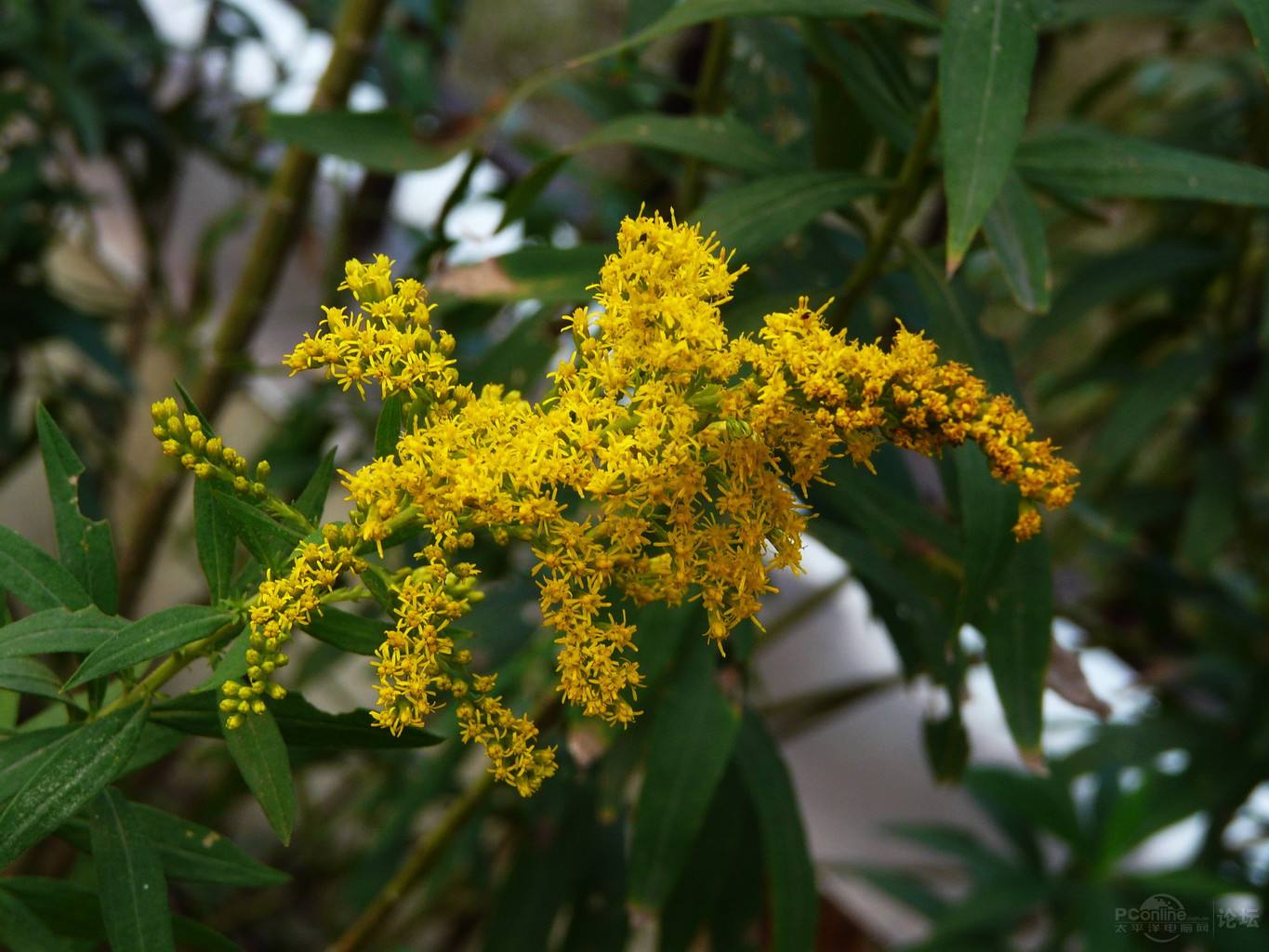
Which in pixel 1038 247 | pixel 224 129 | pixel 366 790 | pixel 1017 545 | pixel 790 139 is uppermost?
pixel 224 129

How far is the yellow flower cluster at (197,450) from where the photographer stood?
631 mm

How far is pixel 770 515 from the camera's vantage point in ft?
2.15

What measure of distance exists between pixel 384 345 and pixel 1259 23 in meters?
0.66

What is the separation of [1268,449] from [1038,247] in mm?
905

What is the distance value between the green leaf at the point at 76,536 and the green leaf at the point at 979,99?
0.60 m

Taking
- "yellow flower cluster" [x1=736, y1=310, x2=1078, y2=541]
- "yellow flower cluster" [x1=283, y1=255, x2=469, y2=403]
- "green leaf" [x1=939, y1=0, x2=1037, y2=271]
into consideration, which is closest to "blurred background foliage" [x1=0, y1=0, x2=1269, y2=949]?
"green leaf" [x1=939, y1=0, x2=1037, y2=271]

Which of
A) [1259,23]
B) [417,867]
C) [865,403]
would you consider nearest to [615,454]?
[865,403]

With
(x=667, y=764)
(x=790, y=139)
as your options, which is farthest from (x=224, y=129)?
(x=667, y=764)

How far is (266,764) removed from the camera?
0.64m

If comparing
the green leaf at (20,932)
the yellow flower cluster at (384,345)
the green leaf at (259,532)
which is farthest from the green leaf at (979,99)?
the green leaf at (20,932)

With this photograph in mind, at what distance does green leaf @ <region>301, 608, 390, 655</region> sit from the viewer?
2.18ft

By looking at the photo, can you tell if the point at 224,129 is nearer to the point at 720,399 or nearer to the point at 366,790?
the point at 366,790

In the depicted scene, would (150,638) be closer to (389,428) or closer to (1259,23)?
(389,428)

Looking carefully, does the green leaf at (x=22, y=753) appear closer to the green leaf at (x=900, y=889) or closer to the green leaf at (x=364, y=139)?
the green leaf at (x=364, y=139)
